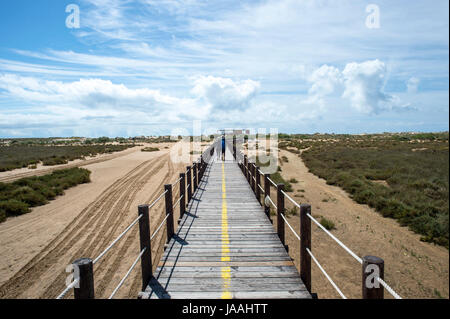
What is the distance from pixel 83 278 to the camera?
289 cm

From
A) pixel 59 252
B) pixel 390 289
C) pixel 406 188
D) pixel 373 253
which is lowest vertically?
pixel 373 253

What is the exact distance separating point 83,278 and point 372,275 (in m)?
2.90

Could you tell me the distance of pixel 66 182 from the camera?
1986cm

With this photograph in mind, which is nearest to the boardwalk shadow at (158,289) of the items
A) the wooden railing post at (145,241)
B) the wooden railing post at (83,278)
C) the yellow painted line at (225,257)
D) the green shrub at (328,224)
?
the wooden railing post at (145,241)

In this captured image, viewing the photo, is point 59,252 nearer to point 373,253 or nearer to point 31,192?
point 31,192

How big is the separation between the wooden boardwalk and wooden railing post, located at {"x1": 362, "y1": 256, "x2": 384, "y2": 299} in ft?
5.74

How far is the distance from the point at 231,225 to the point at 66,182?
55.6ft

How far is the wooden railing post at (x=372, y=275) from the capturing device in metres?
2.53

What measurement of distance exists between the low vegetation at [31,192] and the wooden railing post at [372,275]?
Answer: 1515 cm

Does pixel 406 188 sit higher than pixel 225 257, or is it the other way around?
pixel 225 257

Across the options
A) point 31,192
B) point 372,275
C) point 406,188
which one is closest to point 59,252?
point 31,192
